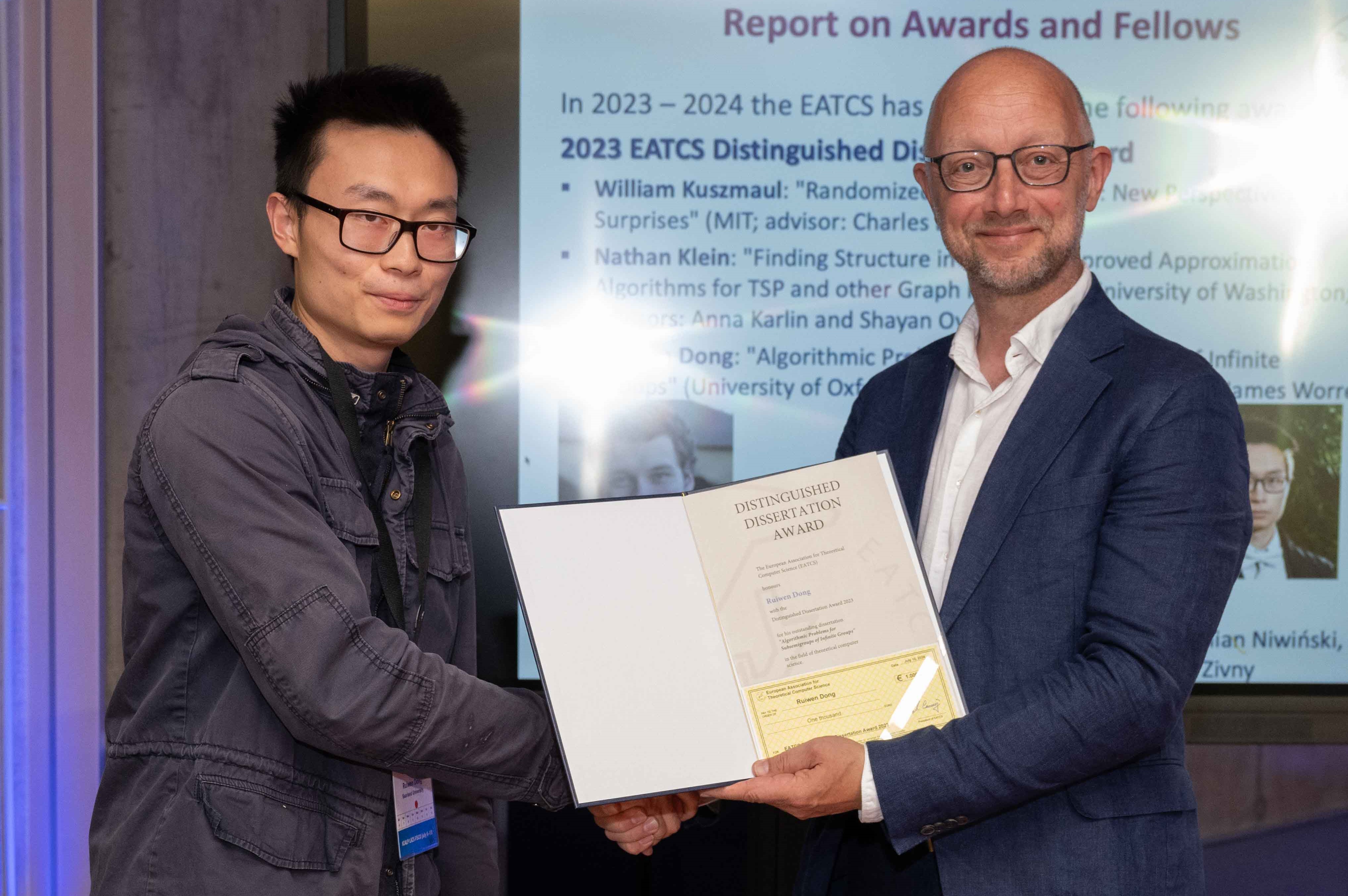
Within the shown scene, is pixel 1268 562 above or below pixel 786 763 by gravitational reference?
above

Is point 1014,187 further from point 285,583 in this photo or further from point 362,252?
point 285,583

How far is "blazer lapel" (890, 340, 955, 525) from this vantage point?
1974 mm

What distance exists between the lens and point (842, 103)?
2.99 meters

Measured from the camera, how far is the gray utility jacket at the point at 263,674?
59.2 inches

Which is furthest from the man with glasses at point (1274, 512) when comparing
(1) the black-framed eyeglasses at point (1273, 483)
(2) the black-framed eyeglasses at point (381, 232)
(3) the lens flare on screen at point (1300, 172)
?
(2) the black-framed eyeglasses at point (381, 232)

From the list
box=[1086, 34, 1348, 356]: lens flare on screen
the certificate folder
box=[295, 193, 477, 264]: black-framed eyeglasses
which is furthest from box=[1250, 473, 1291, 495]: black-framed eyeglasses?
box=[295, 193, 477, 264]: black-framed eyeglasses

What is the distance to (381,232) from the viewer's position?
5.83 ft

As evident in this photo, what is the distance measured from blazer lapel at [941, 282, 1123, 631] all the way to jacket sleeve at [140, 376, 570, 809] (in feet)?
2.68

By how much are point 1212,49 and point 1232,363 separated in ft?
2.87

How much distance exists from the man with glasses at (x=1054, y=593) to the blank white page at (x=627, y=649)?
0.33ft

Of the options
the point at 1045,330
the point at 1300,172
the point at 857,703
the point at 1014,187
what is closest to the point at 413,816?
the point at 857,703

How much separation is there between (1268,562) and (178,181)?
3192 millimetres

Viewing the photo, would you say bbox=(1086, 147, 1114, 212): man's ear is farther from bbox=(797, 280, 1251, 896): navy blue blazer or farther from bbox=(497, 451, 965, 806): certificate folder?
bbox=(497, 451, 965, 806): certificate folder
